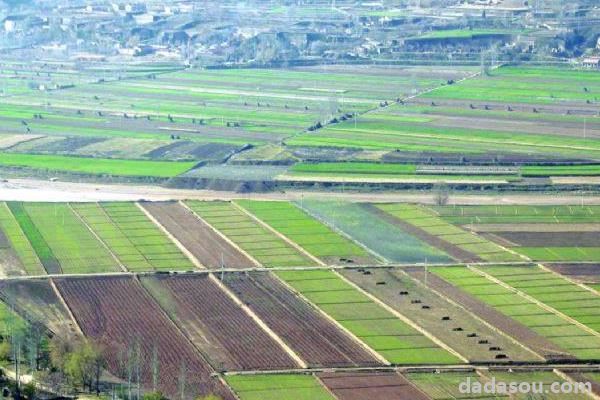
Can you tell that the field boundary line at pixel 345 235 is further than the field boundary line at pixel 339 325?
Yes

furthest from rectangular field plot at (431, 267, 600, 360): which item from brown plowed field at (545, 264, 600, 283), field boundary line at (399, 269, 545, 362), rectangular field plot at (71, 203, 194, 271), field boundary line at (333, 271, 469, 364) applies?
rectangular field plot at (71, 203, 194, 271)

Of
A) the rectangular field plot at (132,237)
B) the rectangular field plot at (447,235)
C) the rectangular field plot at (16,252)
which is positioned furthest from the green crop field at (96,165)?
the rectangular field plot at (447,235)

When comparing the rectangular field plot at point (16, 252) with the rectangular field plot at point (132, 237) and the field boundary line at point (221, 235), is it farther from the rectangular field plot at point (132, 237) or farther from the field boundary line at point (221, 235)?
the field boundary line at point (221, 235)

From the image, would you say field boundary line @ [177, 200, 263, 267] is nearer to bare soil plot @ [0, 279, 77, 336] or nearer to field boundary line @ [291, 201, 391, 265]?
field boundary line @ [291, 201, 391, 265]

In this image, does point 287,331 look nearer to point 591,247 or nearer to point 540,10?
point 591,247

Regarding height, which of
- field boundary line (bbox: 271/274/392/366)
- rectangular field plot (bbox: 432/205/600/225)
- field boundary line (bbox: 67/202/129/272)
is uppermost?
field boundary line (bbox: 67/202/129/272)
